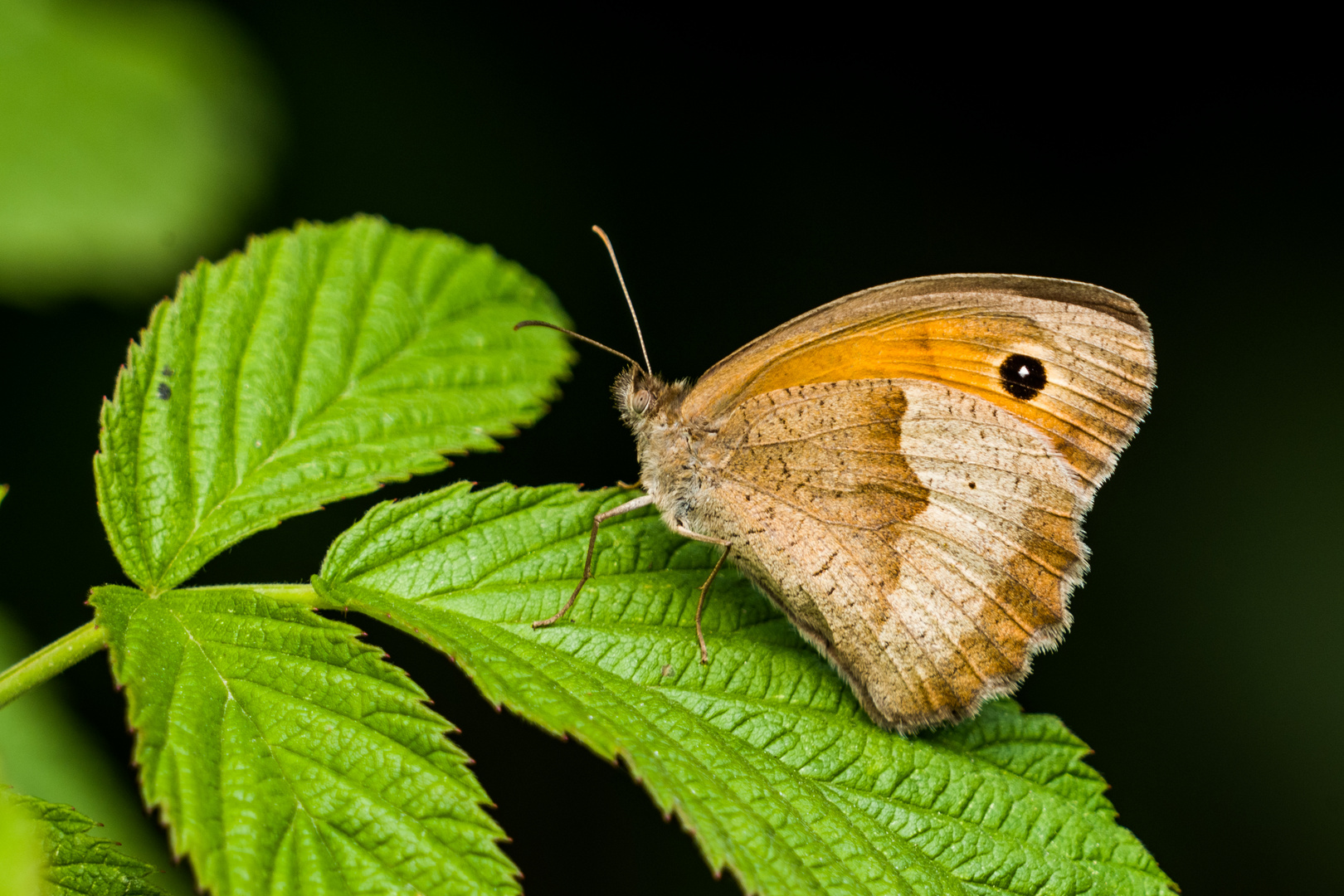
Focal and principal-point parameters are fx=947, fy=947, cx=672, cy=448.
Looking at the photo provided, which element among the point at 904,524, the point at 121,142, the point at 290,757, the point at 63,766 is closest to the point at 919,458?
the point at 904,524

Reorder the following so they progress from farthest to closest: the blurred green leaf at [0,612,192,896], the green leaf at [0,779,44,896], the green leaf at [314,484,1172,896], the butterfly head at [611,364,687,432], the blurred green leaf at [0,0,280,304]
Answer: the blurred green leaf at [0,0,280,304] → the blurred green leaf at [0,612,192,896] → the butterfly head at [611,364,687,432] → the green leaf at [314,484,1172,896] → the green leaf at [0,779,44,896]

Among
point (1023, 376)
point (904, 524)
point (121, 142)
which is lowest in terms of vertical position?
point (904, 524)

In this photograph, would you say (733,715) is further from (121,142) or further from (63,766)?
(121,142)

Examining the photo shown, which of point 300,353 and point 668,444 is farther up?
point 300,353

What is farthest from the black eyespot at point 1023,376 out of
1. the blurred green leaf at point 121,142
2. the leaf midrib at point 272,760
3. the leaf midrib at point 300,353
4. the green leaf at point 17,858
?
the blurred green leaf at point 121,142

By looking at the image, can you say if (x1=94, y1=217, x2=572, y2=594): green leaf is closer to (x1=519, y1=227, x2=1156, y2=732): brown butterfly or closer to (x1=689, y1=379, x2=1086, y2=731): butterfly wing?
(x1=519, y1=227, x2=1156, y2=732): brown butterfly

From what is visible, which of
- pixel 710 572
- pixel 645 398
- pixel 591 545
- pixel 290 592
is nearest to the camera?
pixel 290 592

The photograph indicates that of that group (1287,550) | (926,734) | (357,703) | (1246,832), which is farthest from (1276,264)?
(357,703)

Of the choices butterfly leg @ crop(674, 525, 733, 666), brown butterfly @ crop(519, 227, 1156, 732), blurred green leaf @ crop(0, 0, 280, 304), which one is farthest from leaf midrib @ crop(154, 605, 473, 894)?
blurred green leaf @ crop(0, 0, 280, 304)
